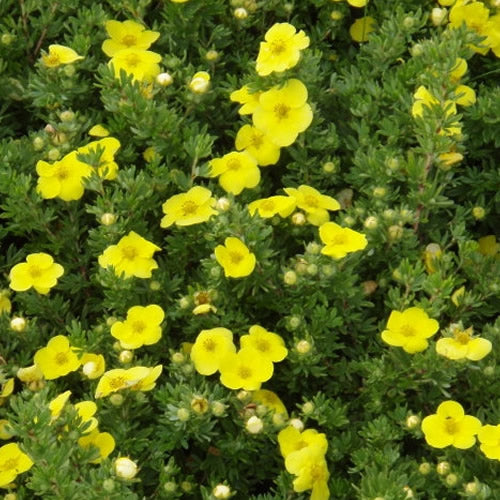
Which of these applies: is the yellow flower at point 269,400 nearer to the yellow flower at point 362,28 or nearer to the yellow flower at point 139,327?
the yellow flower at point 139,327

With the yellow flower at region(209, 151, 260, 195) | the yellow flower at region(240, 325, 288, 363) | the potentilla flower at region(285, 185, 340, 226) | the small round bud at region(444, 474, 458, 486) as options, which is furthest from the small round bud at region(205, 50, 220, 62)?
the small round bud at region(444, 474, 458, 486)

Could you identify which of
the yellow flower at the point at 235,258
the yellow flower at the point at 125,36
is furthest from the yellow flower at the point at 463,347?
the yellow flower at the point at 125,36

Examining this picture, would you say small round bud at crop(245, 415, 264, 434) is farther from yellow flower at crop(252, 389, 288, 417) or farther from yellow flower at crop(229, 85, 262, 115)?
yellow flower at crop(229, 85, 262, 115)

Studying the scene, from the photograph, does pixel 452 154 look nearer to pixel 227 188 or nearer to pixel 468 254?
pixel 468 254

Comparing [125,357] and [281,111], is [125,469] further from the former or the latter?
[281,111]

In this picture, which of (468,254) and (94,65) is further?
(94,65)

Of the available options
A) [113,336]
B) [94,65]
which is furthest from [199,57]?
[113,336]
